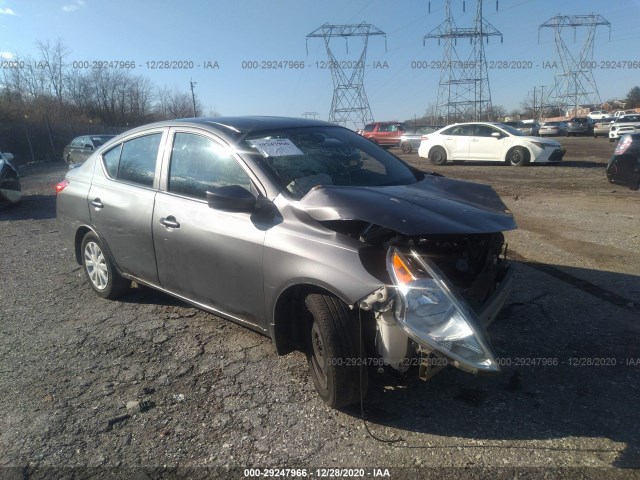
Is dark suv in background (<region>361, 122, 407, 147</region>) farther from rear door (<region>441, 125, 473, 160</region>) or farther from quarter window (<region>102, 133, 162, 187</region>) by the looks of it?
quarter window (<region>102, 133, 162, 187</region>)

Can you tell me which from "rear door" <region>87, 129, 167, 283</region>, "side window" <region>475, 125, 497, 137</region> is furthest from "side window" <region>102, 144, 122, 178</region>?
"side window" <region>475, 125, 497, 137</region>

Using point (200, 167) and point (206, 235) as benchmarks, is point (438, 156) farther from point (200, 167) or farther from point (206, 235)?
point (206, 235)

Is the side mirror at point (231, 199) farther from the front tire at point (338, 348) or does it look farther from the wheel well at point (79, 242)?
the wheel well at point (79, 242)

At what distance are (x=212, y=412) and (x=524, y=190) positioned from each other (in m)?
10.6

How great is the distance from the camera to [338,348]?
2695mm

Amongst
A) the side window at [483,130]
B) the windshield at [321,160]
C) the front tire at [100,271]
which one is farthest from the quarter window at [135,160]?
the side window at [483,130]

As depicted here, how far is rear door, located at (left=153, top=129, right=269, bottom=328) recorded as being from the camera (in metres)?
3.21

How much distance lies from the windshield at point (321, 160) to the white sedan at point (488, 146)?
14.1 metres

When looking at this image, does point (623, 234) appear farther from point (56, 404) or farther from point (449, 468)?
point (56, 404)

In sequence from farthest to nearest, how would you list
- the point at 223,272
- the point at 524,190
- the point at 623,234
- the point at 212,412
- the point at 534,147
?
the point at 534,147 → the point at 524,190 → the point at 623,234 → the point at 223,272 → the point at 212,412

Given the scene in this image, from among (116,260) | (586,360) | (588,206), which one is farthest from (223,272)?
(588,206)

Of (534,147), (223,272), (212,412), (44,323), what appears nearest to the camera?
(212,412)

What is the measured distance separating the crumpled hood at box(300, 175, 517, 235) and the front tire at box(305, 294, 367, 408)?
500 mm

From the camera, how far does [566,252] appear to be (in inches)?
242
